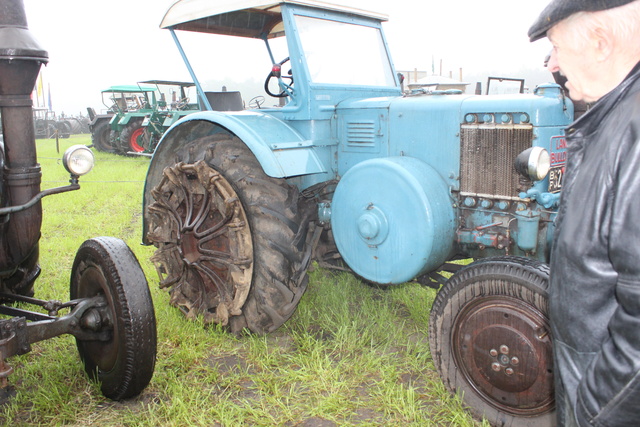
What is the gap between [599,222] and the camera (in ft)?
3.67

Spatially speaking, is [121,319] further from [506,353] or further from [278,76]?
[278,76]

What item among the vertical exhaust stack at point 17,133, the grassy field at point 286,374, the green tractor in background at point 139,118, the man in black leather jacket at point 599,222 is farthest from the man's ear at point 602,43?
the green tractor in background at point 139,118

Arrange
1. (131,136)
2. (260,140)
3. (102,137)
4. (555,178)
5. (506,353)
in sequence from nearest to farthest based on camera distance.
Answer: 1. (506,353)
2. (555,178)
3. (260,140)
4. (131,136)
5. (102,137)

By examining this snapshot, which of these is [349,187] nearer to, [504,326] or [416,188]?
A: [416,188]

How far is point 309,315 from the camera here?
12.1 ft

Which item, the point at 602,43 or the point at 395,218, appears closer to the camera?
the point at 602,43

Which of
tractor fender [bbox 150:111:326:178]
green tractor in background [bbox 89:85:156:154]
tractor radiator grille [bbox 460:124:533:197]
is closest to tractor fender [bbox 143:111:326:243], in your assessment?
tractor fender [bbox 150:111:326:178]

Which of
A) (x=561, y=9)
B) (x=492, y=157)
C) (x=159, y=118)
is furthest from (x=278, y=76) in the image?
(x=159, y=118)

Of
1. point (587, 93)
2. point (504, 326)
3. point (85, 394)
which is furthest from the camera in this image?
point (85, 394)

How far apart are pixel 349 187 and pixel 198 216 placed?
1.05 meters

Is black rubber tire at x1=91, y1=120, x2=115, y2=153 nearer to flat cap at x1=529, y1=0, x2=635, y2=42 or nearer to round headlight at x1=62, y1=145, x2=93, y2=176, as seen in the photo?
round headlight at x1=62, y1=145, x2=93, y2=176

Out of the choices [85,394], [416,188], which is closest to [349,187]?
[416,188]

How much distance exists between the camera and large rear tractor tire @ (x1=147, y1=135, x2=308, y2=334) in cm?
330

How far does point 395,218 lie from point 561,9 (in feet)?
5.84
